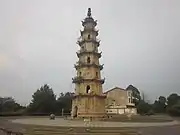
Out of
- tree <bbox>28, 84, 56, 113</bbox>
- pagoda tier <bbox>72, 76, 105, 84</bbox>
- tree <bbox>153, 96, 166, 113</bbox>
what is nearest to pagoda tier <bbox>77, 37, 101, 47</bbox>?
pagoda tier <bbox>72, 76, 105, 84</bbox>

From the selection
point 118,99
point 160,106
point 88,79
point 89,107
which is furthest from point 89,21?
point 160,106

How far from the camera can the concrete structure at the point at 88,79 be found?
137 feet

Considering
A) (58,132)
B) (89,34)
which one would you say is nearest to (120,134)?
(58,132)

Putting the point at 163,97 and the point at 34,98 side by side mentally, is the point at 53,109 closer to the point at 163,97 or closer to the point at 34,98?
the point at 34,98

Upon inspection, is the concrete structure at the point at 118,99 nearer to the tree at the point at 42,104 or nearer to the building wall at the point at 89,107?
the tree at the point at 42,104

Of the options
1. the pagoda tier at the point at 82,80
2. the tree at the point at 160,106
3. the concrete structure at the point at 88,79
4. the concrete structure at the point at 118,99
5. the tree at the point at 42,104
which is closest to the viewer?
the concrete structure at the point at 88,79

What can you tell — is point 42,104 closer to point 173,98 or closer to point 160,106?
point 160,106

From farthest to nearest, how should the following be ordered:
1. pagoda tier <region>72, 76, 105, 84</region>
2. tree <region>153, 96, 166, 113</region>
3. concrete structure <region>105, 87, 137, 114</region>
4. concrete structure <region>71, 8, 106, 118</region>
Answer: tree <region>153, 96, 166, 113</region>, concrete structure <region>105, 87, 137, 114</region>, pagoda tier <region>72, 76, 105, 84</region>, concrete structure <region>71, 8, 106, 118</region>

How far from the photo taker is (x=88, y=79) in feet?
141

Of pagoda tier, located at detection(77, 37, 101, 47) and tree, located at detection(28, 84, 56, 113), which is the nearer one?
pagoda tier, located at detection(77, 37, 101, 47)

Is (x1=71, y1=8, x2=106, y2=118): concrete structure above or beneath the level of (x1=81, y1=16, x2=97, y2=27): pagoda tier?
beneath

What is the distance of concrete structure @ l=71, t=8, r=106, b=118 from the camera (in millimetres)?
41812

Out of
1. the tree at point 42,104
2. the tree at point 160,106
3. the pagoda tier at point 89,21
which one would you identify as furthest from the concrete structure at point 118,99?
the pagoda tier at point 89,21

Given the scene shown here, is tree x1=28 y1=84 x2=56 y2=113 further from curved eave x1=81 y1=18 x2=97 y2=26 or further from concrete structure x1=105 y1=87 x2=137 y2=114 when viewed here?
curved eave x1=81 y1=18 x2=97 y2=26
